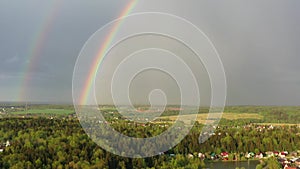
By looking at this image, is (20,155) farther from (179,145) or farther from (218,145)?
(218,145)

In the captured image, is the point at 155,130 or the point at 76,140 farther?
the point at 155,130

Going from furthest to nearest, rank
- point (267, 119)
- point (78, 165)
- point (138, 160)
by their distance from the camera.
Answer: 1. point (267, 119)
2. point (138, 160)
3. point (78, 165)

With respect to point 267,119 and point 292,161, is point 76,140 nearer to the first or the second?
point 292,161

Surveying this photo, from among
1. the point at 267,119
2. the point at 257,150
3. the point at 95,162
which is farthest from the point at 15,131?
the point at 267,119

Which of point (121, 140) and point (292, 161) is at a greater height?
point (121, 140)

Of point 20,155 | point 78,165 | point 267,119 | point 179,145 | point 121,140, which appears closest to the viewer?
point 78,165

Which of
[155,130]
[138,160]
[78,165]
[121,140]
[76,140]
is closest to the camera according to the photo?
[78,165]

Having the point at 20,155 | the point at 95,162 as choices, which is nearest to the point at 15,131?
the point at 20,155

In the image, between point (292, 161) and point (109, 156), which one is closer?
point (109, 156)

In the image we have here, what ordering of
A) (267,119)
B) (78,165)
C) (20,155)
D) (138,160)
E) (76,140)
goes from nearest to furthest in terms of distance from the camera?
(78,165) → (20,155) → (138,160) → (76,140) → (267,119)
